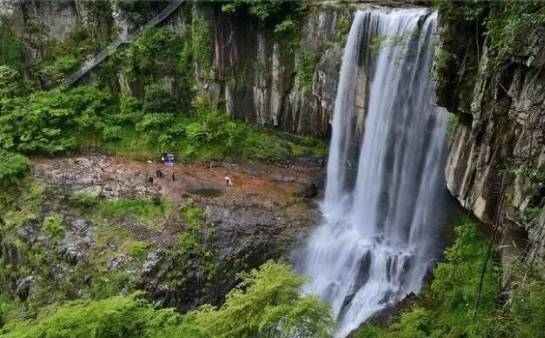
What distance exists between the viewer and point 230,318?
9.07 metres

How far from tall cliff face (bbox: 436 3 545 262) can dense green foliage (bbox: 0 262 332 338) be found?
3442mm

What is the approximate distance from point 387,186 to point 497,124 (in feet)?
21.1

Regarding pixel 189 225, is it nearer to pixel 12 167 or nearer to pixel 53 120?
pixel 12 167

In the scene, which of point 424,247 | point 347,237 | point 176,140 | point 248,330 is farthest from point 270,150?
point 248,330

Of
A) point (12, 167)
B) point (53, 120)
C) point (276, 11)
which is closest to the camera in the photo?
point (12, 167)

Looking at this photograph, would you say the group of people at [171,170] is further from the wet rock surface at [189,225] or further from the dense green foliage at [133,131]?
the dense green foliage at [133,131]

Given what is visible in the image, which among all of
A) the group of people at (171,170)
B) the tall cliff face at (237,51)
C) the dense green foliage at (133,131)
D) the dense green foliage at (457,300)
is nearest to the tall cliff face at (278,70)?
the tall cliff face at (237,51)

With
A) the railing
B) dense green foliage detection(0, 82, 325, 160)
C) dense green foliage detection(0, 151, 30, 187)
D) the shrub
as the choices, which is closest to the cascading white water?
dense green foliage detection(0, 82, 325, 160)

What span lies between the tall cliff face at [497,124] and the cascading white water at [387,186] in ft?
8.85

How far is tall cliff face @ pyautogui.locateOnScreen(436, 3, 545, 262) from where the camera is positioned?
8.51 metres

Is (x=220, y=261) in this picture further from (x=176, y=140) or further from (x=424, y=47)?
(x=424, y=47)

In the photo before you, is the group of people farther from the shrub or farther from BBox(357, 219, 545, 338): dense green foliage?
BBox(357, 219, 545, 338): dense green foliage

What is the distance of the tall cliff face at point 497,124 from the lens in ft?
27.9

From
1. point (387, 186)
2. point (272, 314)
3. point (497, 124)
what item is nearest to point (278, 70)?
point (387, 186)
